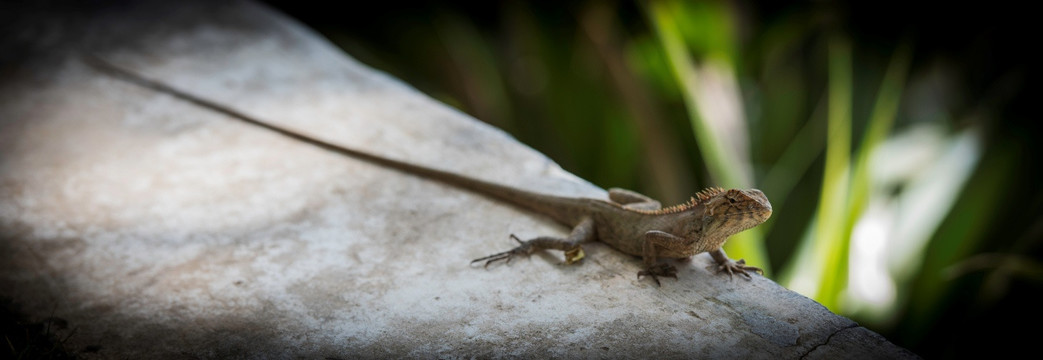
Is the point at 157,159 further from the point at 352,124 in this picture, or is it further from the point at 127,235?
the point at 352,124

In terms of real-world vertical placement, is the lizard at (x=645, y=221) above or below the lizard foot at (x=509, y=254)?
above

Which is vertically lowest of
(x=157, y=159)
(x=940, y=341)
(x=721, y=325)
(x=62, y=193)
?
(x=62, y=193)

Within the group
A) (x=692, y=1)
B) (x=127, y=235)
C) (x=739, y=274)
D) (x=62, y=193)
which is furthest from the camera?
(x=692, y=1)

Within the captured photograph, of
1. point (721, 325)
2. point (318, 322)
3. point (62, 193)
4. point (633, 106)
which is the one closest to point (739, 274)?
point (721, 325)

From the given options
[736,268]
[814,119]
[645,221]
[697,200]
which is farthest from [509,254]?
[814,119]

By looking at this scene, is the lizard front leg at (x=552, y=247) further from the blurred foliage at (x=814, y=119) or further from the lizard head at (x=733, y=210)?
the blurred foliage at (x=814, y=119)

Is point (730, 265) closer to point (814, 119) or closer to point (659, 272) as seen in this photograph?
point (659, 272)

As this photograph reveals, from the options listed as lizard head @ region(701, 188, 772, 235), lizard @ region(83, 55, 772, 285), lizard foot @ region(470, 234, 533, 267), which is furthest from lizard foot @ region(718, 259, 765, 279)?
lizard foot @ region(470, 234, 533, 267)

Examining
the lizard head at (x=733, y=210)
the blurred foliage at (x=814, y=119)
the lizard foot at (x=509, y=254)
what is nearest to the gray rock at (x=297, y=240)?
the lizard foot at (x=509, y=254)
